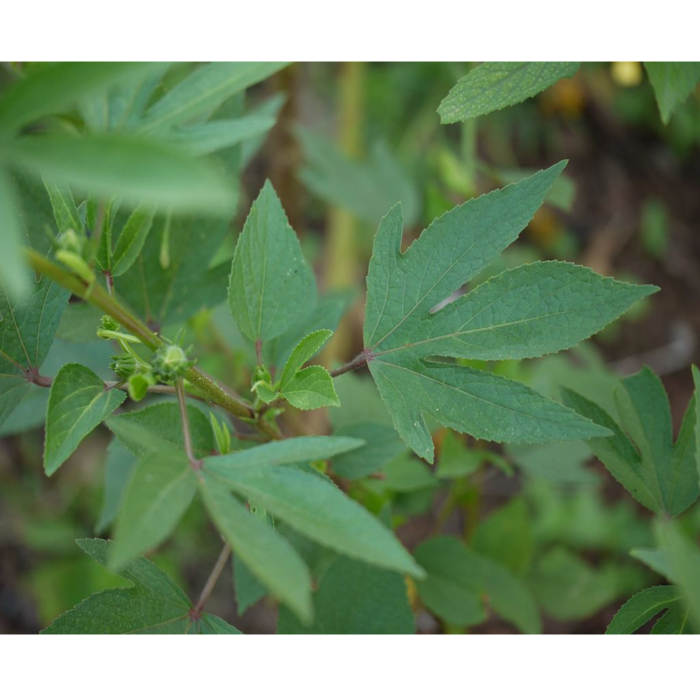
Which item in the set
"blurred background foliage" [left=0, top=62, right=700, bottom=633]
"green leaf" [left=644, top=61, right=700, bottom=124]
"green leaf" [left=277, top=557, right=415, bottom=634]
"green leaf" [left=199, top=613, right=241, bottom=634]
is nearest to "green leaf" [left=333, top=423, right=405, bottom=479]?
"blurred background foliage" [left=0, top=62, right=700, bottom=633]

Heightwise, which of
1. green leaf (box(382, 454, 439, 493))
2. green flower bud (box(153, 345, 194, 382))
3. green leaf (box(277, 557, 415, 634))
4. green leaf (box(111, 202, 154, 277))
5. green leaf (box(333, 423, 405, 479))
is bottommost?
green leaf (box(277, 557, 415, 634))

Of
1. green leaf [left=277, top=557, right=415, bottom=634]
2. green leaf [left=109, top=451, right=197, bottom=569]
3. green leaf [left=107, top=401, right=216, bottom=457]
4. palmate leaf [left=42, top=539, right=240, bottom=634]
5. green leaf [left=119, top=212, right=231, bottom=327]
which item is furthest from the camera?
green leaf [left=119, top=212, right=231, bottom=327]

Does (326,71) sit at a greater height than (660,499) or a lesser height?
greater

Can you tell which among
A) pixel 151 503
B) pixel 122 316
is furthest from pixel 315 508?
pixel 122 316

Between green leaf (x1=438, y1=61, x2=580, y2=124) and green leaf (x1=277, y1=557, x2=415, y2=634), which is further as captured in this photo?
green leaf (x1=277, y1=557, x2=415, y2=634)

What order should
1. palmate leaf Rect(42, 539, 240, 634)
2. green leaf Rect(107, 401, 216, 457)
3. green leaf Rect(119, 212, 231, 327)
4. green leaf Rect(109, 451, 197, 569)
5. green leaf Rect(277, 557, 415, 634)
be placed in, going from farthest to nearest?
green leaf Rect(119, 212, 231, 327)
green leaf Rect(277, 557, 415, 634)
palmate leaf Rect(42, 539, 240, 634)
green leaf Rect(107, 401, 216, 457)
green leaf Rect(109, 451, 197, 569)

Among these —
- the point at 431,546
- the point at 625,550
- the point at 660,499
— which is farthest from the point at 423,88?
the point at 660,499

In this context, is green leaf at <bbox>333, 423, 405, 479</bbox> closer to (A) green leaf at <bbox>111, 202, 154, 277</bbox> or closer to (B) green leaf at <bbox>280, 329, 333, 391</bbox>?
(B) green leaf at <bbox>280, 329, 333, 391</bbox>

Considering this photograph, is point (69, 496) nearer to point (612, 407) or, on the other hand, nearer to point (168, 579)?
point (168, 579)
